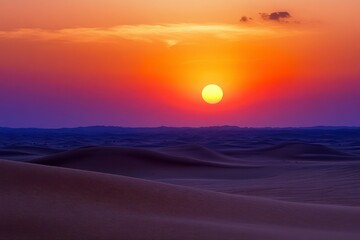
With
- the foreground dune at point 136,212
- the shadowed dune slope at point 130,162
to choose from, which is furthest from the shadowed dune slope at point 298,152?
the foreground dune at point 136,212

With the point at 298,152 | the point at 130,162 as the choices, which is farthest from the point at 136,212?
the point at 298,152

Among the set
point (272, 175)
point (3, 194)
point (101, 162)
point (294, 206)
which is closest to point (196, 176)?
point (272, 175)

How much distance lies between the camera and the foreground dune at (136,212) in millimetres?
3707

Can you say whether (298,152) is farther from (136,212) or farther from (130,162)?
(136,212)

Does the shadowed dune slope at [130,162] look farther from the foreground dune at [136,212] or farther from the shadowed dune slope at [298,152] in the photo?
the foreground dune at [136,212]

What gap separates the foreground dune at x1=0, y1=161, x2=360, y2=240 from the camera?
12.2 ft

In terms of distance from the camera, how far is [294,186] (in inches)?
342

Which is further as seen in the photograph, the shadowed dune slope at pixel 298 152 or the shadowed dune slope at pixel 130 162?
the shadowed dune slope at pixel 298 152

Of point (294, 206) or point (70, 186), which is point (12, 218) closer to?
point (70, 186)

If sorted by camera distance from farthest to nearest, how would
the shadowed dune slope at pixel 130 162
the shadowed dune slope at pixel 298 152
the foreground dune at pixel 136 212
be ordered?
the shadowed dune slope at pixel 298 152
the shadowed dune slope at pixel 130 162
the foreground dune at pixel 136 212

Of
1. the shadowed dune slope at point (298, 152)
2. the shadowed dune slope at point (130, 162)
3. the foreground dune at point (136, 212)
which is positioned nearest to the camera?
the foreground dune at point (136, 212)

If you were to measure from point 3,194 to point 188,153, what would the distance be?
1237 cm

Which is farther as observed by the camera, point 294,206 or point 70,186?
point 294,206

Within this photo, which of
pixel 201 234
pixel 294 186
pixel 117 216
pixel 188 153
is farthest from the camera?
pixel 188 153
